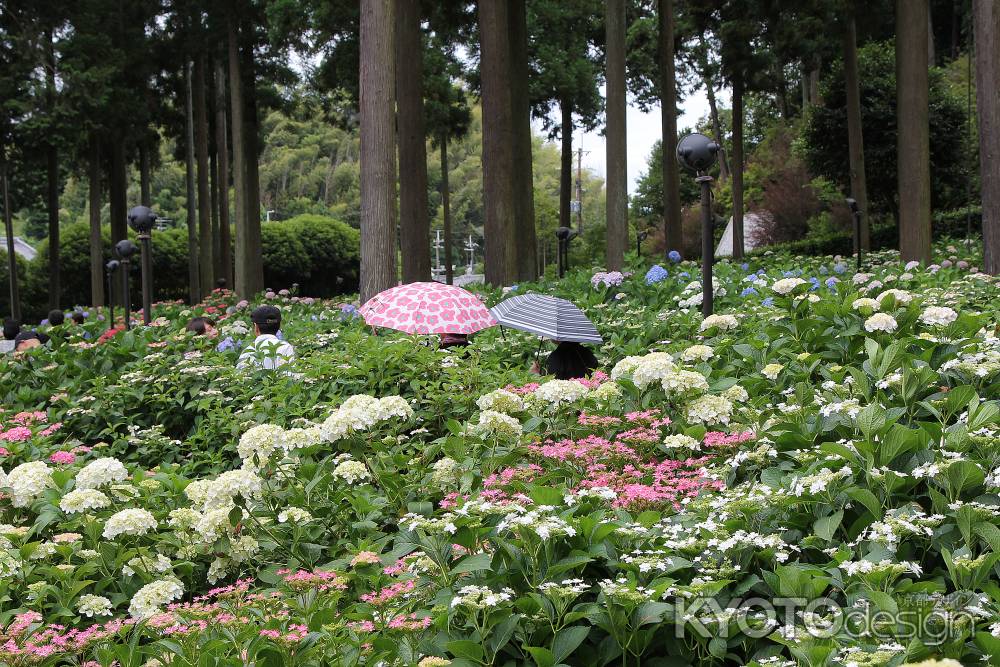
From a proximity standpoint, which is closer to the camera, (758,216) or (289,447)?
(289,447)

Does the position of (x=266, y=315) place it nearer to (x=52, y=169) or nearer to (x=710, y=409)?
(x=710, y=409)

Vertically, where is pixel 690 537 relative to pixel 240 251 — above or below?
below

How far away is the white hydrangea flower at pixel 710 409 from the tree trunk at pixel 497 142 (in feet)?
27.5

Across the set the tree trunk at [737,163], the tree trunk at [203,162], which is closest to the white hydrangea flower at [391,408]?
the tree trunk at [737,163]

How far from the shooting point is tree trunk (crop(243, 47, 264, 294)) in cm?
1814

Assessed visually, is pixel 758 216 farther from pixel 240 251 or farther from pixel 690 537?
pixel 690 537

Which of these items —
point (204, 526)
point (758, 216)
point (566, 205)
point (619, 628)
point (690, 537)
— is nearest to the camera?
point (619, 628)

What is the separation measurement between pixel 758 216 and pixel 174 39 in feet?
66.8

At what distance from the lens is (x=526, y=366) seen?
652 cm

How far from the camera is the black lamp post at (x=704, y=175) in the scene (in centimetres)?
690

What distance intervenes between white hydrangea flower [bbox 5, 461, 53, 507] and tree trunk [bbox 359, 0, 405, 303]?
254 inches

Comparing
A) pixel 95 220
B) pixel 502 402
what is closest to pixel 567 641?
pixel 502 402

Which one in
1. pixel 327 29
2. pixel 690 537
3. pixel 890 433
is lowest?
pixel 690 537

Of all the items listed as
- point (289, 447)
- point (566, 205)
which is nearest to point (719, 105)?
point (566, 205)
